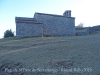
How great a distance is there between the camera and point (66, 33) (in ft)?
94.3

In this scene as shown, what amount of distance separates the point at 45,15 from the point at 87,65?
20.9m

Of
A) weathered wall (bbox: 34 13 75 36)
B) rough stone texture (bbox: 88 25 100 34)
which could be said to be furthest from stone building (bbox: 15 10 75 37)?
rough stone texture (bbox: 88 25 100 34)

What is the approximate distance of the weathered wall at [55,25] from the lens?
27375mm

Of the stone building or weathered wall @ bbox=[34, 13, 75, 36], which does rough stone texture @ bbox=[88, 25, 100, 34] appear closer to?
the stone building

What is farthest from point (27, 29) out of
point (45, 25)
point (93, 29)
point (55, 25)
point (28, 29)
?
point (93, 29)

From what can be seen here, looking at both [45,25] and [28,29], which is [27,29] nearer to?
[28,29]

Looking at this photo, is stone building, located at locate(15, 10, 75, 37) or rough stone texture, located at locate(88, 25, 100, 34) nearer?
stone building, located at locate(15, 10, 75, 37)

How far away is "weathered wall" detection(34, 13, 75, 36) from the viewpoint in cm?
2738

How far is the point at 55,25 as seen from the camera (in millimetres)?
27969

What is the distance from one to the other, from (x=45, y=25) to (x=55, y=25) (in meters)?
2.14

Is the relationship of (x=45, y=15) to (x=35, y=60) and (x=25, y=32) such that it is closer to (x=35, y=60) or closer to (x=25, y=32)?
(x=25, y=32)

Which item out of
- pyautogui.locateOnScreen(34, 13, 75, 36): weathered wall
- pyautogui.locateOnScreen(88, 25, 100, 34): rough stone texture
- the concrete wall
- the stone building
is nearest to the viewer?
the concrete wall

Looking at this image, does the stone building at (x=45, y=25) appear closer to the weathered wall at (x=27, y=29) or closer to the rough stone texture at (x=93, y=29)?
the weathered wall at (x=27, y=29)

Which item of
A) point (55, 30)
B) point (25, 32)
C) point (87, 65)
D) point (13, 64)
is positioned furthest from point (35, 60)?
point (55, 30)
